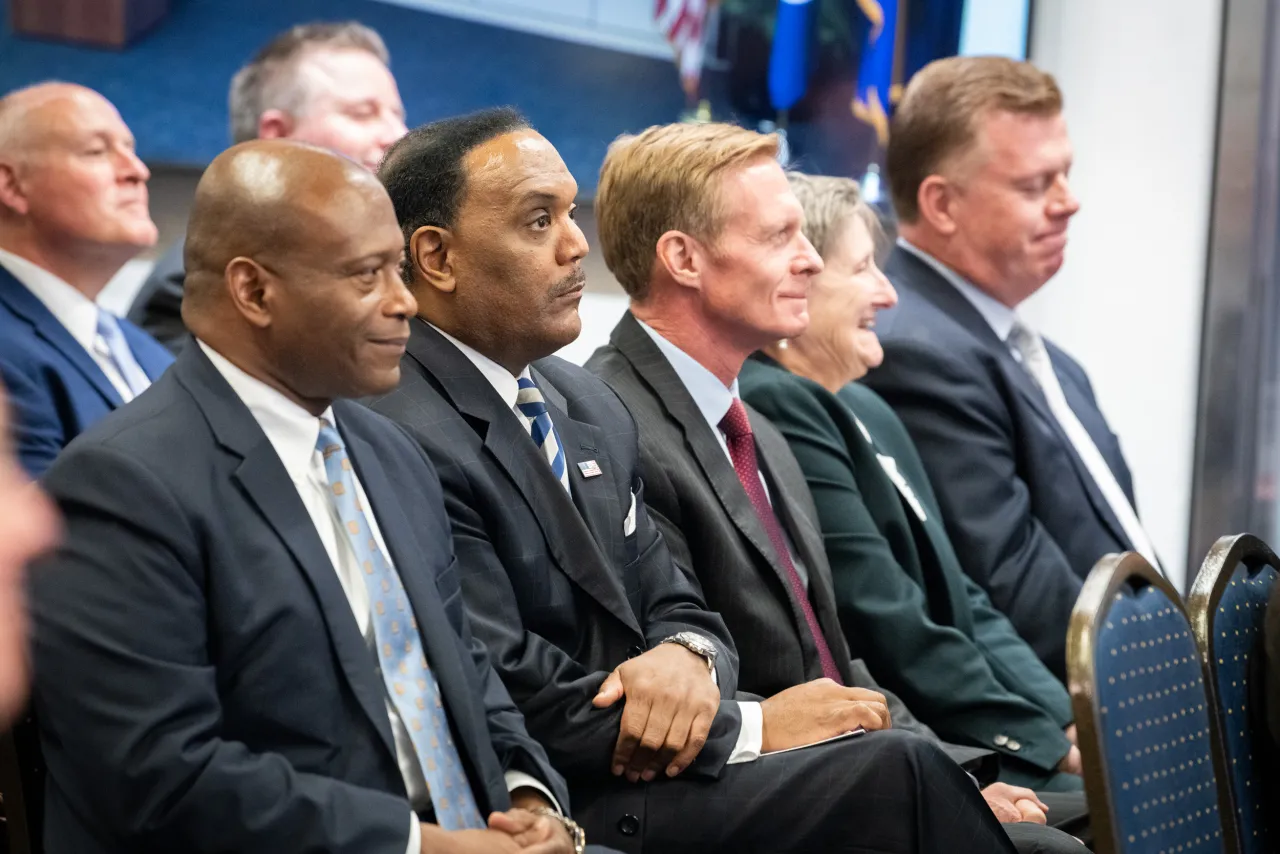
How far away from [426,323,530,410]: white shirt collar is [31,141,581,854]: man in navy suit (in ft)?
1.09

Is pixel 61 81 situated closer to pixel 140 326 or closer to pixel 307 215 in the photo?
pixel 140 326

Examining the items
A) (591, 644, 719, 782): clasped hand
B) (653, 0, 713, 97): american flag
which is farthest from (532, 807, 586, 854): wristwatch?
(653, 0, 713, 97): american flag

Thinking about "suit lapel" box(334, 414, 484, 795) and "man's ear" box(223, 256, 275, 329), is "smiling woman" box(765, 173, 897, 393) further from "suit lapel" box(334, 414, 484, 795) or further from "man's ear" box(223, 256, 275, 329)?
"man's ear" box(223, 256, 275, 329)

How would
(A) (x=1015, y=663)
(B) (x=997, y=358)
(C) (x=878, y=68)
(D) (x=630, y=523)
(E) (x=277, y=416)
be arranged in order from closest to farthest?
1. (E) (x=277, y=416)
2. (D) (x=630, y=523)
3. (A) (x=1015, y=663)
4. (B) (x=997, y=358)
5. (C) (x=878, y=68)

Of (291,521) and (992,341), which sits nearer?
(291,521)

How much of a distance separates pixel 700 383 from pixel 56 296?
1.15 metres

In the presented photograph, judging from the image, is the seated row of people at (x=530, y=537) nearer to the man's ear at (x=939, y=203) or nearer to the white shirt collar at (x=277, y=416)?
the white shirt collar at (x=277, y=416)

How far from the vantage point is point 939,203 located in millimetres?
3834

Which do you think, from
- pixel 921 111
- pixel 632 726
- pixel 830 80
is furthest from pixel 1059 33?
pixel 632 726

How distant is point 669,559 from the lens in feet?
8.03

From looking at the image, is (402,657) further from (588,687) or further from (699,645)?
(699,645)

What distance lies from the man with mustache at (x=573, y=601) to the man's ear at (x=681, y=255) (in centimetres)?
51

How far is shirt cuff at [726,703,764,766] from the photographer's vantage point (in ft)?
7.25

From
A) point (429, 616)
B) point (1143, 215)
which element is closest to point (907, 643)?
point (429, 616)
